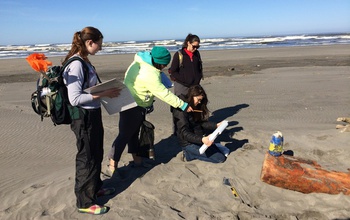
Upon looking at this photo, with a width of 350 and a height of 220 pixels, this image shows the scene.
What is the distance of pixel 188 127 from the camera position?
482 cm

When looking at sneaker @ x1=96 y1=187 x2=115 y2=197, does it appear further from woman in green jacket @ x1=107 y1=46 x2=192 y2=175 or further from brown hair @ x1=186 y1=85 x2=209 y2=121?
brown hair @ x1=186 y1=85 x2=209 y2=121

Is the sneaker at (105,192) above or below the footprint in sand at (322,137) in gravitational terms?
below

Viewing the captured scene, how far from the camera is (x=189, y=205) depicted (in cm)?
373

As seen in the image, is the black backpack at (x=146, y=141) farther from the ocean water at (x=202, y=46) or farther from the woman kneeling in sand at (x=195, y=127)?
the ocean water at (x=202, y=46)

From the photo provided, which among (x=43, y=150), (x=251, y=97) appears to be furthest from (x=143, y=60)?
(x=251, y=97)

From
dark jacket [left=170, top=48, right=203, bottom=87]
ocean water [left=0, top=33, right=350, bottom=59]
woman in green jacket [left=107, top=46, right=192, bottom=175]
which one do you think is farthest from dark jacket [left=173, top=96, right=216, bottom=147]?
ocean water [left=0, top=33, right=350, bottom=59]

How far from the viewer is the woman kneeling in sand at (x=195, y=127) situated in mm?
4758

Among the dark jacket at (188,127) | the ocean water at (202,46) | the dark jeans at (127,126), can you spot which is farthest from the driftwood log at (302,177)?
the ocean water at (202,46)

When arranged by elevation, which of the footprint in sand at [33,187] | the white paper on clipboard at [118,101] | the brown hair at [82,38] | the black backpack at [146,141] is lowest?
the footprint in sand at [33,187]

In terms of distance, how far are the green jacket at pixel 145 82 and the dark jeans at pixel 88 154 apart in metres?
0.89

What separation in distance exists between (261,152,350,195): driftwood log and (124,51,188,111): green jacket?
1472mm

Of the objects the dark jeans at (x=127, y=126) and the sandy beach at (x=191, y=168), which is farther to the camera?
the dark jeans at (x=127, y=126)

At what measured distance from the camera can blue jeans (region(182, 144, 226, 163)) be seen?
4859mm

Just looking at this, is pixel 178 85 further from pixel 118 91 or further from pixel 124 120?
pixel 118 91
